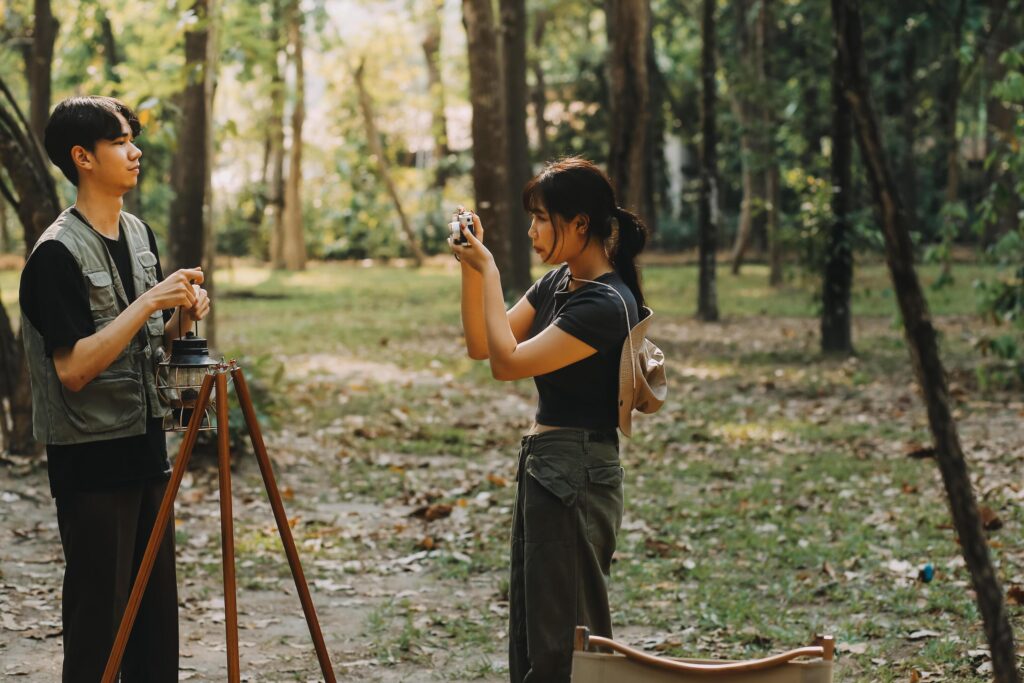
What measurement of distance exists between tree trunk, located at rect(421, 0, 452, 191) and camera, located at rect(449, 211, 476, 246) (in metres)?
29.1

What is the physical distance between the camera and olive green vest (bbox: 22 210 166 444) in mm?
3592

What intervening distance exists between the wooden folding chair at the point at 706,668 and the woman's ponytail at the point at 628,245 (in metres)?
1.20

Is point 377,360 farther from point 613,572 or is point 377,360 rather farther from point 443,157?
point 443,157

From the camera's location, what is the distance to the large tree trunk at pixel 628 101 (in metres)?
14.3

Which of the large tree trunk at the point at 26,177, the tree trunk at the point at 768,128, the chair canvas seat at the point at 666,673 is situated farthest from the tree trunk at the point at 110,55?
the chair canvas seat at the point at 666,673

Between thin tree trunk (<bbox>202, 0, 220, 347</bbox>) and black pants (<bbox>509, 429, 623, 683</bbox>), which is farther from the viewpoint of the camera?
thin tree trunk (<bbox>202, 0, 220, 347</bbox>)

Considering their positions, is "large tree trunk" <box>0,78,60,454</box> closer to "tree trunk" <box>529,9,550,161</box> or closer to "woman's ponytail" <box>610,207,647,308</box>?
"woman's ponytail" <box>610,207,647,308</box>

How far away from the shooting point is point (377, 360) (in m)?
14.9

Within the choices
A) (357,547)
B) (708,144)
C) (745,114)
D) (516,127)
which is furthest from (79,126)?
(745,114)

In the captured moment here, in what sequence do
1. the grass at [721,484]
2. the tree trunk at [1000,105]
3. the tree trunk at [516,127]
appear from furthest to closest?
the tree trunk at [516,127], the tree trunk at [1000,105], the grass at [721,484]

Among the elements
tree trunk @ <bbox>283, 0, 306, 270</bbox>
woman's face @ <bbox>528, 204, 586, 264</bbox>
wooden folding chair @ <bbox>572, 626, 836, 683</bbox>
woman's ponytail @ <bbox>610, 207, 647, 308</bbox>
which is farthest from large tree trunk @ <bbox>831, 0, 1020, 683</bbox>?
tree trunk @ <bbox>283, 0, 306, 270</bbox>

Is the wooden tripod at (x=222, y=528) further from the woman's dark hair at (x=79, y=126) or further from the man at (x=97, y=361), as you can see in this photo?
the woman's dark hair at (x=79, y=126)

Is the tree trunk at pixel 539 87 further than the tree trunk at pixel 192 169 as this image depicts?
Yes

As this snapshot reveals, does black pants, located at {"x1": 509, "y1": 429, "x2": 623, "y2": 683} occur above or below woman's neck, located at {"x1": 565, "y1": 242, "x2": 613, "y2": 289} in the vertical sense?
below
